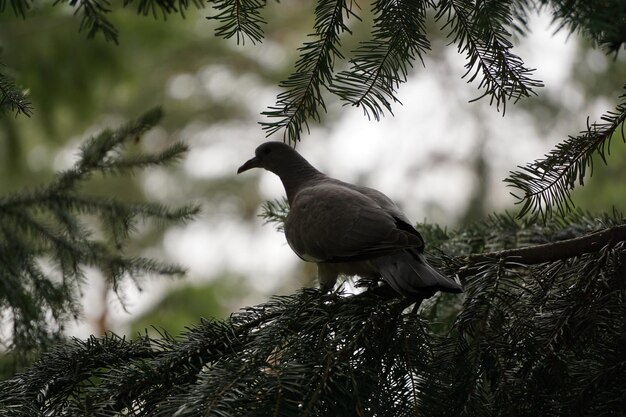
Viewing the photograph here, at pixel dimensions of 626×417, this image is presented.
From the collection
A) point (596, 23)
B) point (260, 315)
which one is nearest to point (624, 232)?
point (596, 23)

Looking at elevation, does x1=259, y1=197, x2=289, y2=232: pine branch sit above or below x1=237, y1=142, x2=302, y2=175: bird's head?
below

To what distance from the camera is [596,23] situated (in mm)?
1490

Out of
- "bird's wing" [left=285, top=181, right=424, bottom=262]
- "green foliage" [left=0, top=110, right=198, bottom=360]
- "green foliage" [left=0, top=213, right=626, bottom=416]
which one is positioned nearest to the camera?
"green foliage" [left=0, top=213, right=626, bottom=416]

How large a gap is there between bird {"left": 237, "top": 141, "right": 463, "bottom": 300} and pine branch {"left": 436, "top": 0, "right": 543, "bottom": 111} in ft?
1.82

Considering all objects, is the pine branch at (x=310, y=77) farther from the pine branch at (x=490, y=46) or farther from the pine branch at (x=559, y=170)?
the pine branch at (x=559, y=170)

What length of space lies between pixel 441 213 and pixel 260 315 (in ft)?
24.4

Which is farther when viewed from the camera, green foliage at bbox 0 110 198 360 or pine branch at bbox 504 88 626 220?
green foliage at bbox 0 110 198 360

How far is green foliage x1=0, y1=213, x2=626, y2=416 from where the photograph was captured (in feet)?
5.33

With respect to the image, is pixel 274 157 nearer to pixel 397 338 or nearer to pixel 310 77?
pixel 310 77

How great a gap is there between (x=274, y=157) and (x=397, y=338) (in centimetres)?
181

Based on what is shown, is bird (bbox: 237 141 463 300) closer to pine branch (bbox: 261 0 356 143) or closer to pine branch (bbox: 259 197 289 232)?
pine branch (bbox: 259 197 289 232)

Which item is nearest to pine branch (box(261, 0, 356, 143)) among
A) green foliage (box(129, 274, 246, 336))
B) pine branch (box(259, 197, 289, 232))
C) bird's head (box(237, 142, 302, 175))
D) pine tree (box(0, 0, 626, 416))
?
pine tree (box(0, 0, 626, 416))

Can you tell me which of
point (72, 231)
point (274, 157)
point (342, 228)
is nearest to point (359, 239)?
point (342, 228)

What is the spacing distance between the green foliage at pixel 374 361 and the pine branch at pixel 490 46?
1.62ft
